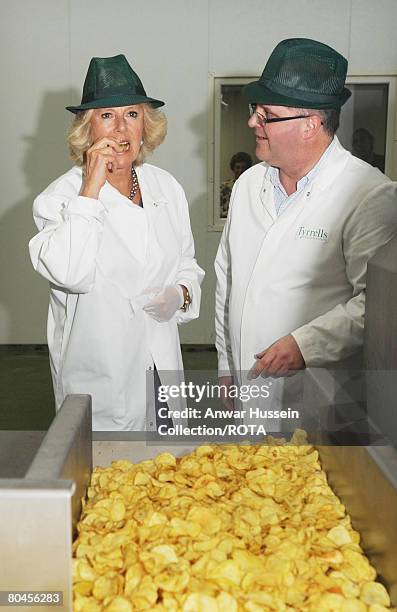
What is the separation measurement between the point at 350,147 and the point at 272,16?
104cm

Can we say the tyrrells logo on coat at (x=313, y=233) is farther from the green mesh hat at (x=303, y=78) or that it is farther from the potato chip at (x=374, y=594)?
the potato chip at (x=374, y=594)

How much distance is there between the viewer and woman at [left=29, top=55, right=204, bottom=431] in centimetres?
193

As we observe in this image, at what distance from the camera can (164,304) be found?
1985mm

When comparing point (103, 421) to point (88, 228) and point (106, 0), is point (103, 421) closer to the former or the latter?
point (88, 228)

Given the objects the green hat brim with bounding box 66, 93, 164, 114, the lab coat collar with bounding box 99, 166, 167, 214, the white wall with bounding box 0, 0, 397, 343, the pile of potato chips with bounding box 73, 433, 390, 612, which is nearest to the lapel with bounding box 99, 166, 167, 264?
the lab coat collar with bounding box 99, 166, 167, 214

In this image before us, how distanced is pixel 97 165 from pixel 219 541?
1.15 meters

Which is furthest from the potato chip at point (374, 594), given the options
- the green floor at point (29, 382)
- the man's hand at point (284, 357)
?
the green floor at point (29, 382)

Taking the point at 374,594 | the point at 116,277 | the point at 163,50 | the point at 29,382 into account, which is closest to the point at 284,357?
the point at 116,277

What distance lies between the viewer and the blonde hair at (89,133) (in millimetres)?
1963

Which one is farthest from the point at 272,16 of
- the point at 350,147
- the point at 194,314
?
the point at 194,314

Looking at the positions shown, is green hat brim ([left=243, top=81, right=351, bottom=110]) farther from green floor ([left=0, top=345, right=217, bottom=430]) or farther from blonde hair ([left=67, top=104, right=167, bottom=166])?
green floor ([left=0, top=345, right=217, bottom=430])

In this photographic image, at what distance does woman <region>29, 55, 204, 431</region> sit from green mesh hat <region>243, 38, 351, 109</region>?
0.37m

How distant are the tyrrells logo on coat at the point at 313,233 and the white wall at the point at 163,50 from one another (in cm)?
319

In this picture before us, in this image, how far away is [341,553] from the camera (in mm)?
989
